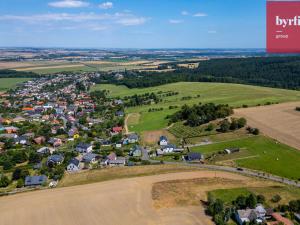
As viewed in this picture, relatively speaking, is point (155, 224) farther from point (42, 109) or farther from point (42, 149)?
point (42, 109)

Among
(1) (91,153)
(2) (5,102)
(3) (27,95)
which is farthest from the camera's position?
(3) (27,95)

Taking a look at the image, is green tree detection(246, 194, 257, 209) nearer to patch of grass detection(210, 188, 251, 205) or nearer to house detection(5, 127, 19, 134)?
patch of grass detection(210, 188, 251, 205)

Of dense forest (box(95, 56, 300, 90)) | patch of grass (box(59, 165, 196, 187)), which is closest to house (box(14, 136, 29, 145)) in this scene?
patch of grass (box(59, 165, 196, 187))

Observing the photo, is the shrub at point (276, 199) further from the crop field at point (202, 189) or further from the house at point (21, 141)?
the house at point (21, 141)

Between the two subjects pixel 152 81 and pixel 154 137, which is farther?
pixel 152 81

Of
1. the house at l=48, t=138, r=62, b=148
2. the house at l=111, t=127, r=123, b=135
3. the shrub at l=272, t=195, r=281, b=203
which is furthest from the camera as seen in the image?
the house at l=111, t=127, r=123, b=135

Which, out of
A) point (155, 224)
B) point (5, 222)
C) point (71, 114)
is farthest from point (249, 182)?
point (71, 114)

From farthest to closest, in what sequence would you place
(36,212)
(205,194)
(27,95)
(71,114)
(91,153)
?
(27,95) < (71,114) < (91,153) < (205,194) < (36,212)
